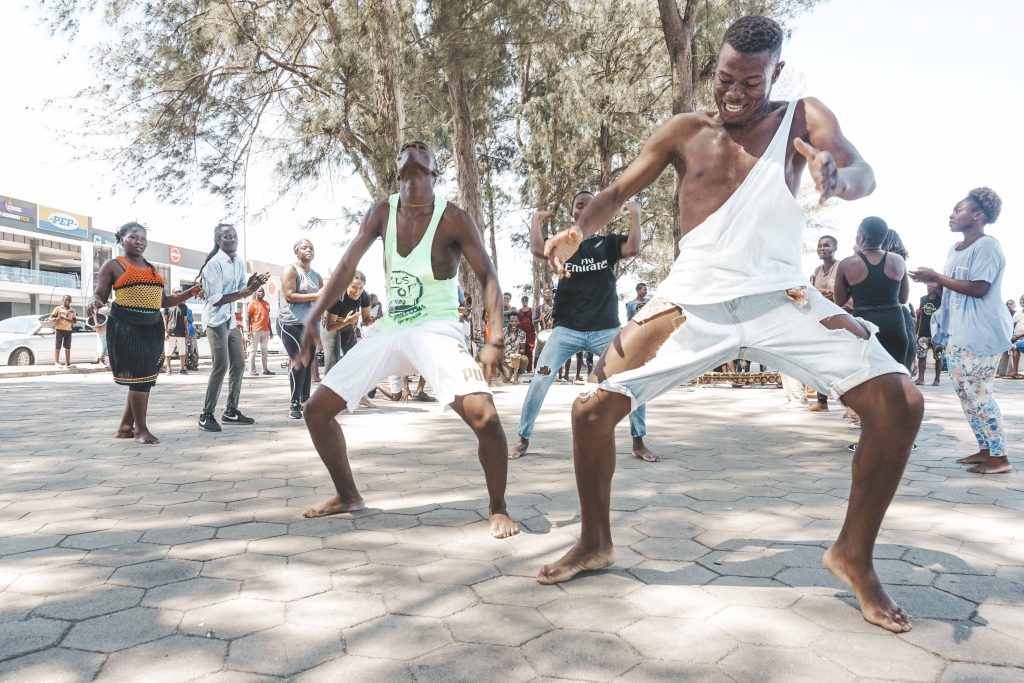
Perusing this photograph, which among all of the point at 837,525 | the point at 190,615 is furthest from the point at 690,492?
the point at 190,615

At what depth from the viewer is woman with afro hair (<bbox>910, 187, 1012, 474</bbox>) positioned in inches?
183

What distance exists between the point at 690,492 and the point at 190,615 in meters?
2.79

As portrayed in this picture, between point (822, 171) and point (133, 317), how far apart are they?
5.58 metres

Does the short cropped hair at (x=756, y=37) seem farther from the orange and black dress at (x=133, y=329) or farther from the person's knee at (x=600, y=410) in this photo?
the orange and black dress at (x=133, y=329)

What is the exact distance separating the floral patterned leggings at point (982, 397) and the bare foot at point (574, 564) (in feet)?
11.1

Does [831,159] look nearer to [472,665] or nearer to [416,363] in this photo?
[472,665]

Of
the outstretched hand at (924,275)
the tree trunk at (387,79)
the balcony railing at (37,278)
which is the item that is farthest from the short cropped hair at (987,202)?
the balcony railing at (37,278)

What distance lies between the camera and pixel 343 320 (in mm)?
8125

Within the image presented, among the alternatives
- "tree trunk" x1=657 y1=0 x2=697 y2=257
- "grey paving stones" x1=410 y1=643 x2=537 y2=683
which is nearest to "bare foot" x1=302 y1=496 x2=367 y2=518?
"grey paving stones" x1=410 y1=643 x2=537 y2=683

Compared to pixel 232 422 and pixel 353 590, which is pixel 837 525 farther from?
pixel 232 422

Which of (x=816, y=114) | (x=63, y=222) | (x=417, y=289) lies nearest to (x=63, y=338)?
(x=417, y=289)

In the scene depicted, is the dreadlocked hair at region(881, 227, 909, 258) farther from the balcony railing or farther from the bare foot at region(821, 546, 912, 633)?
the balcony railing

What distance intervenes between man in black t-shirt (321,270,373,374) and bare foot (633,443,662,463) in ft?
13.7

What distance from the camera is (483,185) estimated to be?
21.0m
